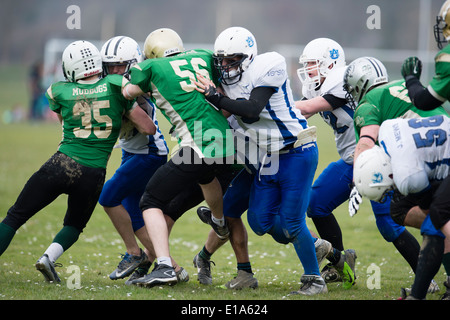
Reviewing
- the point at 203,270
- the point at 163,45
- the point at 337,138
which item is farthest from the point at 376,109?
the point at 203,270

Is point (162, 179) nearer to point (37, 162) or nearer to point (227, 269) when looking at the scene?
point (227, 269)

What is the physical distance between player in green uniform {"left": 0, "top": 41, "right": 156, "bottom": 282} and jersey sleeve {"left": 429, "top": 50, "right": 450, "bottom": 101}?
2309mm

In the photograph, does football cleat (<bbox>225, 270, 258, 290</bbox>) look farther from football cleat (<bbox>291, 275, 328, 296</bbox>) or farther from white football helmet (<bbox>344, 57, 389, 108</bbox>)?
white football helmet (<bbox>344, 57, 389, 108</bbox>)

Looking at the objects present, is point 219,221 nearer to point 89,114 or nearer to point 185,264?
point 89,114

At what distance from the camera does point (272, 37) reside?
158 feet

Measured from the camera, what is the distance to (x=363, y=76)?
15.9 feet

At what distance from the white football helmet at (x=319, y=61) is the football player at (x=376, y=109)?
0.60 meters

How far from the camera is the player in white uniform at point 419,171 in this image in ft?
13.5

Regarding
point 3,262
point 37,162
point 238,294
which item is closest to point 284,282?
point 238,294

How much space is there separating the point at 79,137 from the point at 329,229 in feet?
7.51

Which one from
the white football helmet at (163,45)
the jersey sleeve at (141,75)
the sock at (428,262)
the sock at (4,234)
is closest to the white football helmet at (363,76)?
the sock at (428,262)

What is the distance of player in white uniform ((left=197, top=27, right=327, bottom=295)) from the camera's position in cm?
475

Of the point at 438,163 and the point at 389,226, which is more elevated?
the point at 438,163

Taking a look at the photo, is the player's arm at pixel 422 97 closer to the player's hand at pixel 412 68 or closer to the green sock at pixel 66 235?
the player's hand at pixel 412 68
